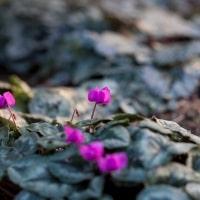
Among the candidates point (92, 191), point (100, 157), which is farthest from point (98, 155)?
point (92, 191)

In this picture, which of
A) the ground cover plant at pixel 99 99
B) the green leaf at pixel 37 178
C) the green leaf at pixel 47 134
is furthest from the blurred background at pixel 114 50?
the green leaf at pixel 37 178

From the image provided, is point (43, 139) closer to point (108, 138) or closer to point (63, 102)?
point (108, 138)

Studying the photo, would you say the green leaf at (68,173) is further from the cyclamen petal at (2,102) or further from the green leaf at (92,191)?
the cyclamen petal at (2,102)

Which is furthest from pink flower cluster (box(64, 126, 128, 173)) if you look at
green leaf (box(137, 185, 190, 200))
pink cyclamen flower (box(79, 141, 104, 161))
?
green leaf (box(137, 185, 190, 200))

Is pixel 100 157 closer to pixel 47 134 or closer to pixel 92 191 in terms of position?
pixel 92 191

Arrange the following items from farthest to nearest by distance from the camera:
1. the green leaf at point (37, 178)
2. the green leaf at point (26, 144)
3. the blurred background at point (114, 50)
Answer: the blurred background at point (114, 50)
the green leaf at point (26, 144)
the green leaf at point (37, 178)

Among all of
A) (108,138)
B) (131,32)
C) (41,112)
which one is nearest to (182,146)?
(108,138)

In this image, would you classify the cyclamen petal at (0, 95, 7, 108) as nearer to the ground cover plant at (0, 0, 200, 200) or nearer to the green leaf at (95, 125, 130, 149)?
the ground cover plant at (0, 0, 200, 200)

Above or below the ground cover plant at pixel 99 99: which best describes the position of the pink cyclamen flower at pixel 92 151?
above
